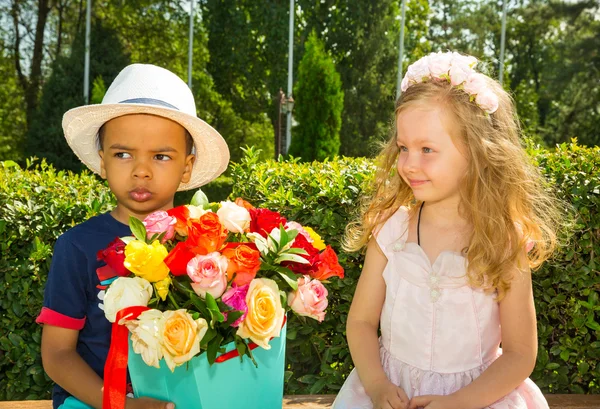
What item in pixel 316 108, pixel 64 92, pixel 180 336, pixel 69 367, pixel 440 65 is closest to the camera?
pixel 180 336

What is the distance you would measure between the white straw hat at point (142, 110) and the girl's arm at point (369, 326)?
675mm

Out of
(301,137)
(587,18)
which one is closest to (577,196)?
(301,137)

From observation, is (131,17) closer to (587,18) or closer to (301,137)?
(301,137)

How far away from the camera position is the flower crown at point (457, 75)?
2188mm

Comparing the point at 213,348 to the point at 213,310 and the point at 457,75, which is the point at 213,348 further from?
the point at 457,75

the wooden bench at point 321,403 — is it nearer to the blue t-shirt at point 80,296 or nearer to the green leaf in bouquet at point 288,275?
the blue t-shirt at point 80,296

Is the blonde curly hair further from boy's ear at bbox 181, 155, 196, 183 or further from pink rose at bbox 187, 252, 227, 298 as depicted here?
pink rose at bbox 187, 252, 227, 298

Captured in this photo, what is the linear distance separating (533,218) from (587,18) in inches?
1094

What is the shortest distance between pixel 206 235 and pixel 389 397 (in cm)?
87

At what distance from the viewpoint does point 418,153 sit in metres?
2.13

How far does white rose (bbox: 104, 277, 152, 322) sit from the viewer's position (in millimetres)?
1477

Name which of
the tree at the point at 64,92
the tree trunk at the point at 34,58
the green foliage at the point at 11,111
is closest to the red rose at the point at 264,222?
the tree at the point at 64,92

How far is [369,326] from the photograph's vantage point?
2320 millimetres

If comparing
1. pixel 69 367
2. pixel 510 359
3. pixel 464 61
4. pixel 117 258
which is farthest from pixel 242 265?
pixel 464 61
